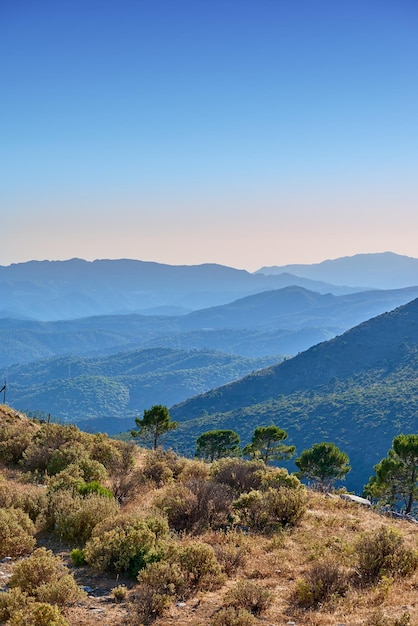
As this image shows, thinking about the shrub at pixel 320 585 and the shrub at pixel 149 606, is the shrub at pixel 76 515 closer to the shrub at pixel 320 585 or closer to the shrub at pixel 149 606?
the shrub at pixel 149 606

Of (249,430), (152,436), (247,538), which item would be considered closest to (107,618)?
(247,538)

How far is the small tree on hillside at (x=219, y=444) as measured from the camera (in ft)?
142

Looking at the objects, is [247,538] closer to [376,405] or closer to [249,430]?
[376,405]

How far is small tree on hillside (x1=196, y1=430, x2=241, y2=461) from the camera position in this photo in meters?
43.2

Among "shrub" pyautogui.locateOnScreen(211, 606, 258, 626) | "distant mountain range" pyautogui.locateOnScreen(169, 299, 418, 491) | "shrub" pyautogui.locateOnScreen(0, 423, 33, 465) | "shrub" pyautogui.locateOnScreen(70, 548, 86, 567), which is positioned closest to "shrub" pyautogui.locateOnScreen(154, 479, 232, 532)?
"shrub" pyautogui.locateOnScreen(70, 548, 86, 567)

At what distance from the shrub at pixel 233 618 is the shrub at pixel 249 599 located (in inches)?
18.0

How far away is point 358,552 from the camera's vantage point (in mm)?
8977

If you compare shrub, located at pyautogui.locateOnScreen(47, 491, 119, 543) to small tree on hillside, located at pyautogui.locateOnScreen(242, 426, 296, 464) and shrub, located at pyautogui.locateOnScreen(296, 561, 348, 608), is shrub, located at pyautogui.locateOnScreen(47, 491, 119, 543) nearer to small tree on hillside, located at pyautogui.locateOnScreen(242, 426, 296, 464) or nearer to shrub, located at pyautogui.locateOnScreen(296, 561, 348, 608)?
shrub, located at pyautogui.locateOnScreen(296, 561, 348, 608)

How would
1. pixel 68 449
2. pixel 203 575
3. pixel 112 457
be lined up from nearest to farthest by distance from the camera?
pixel 203 575 < pixel 68 449 < pixel 112 457

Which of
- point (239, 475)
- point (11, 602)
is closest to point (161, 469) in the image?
point (239, 475)

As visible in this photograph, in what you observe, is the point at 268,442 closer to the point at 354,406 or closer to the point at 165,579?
the point at 165,579

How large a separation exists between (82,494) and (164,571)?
16.6 feet

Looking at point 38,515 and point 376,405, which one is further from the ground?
point 38,515

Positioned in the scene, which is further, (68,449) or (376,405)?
(376,405)
